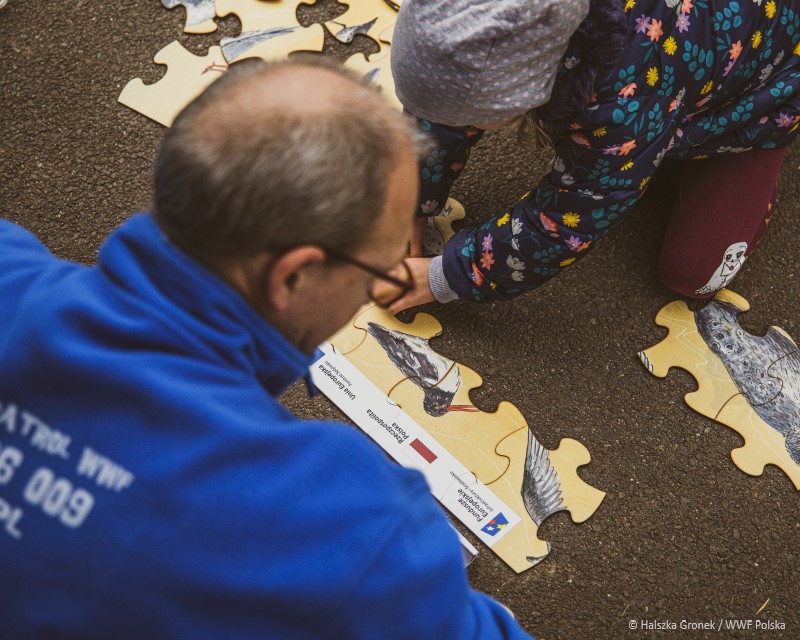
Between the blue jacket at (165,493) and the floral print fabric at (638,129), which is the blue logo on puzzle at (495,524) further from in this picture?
the blue jacket at (165,493)

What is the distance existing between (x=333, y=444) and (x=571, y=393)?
0.99 meters

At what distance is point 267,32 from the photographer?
183 centimetres

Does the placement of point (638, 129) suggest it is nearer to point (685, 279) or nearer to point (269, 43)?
point (685, 279)

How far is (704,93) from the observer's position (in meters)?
1.40

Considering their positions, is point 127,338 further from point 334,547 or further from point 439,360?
point 439,360

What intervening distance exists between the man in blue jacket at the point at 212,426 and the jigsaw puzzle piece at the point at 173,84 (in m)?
1.14

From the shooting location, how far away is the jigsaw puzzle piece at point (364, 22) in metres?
1.86

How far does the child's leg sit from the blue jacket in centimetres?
118

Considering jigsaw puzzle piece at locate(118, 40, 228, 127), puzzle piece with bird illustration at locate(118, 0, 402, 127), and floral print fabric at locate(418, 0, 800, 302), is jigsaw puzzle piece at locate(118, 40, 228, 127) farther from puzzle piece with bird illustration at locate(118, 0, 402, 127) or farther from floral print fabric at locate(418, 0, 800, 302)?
floral print fabric at locate(418, 0, 800, 302)

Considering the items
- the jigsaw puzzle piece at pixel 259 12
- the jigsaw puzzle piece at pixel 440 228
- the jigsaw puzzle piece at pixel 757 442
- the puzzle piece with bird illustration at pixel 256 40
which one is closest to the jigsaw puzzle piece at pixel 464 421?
the jigsaw puzzle piece at pixel 440 228

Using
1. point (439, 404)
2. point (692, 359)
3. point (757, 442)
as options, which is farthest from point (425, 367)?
point (757, 442)

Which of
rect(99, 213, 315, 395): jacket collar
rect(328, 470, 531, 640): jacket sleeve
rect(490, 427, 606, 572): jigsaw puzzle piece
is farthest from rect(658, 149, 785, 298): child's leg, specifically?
rect(99, 213, 315, 395): jacket collar

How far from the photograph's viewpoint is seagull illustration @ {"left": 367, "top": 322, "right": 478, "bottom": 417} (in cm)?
156

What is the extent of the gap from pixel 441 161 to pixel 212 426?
1.04 meters
